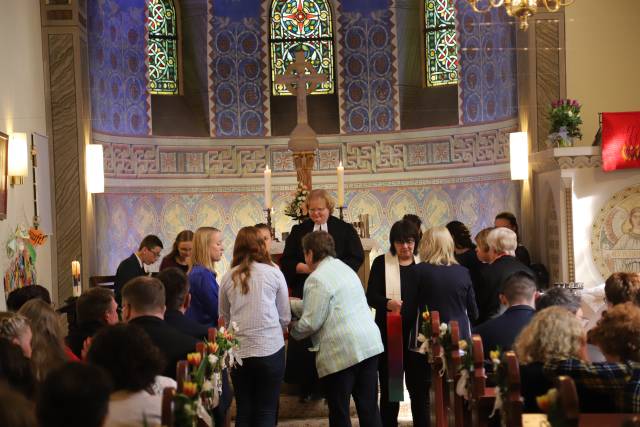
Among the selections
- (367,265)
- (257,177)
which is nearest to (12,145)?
(367,265)

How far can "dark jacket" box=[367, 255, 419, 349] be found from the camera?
6.54 m

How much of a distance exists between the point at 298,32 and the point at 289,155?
187 cm

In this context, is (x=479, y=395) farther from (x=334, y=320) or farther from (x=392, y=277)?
(x=392, y=277)

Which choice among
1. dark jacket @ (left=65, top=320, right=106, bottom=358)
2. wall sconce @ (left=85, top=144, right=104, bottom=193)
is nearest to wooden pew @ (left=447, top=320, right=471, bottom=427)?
dark jacket @ (left=65, top=320, right=106, bottom=358)

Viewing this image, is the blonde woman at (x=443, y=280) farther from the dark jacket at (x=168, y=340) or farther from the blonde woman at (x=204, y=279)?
the dark jacket at (x=168, y=340)

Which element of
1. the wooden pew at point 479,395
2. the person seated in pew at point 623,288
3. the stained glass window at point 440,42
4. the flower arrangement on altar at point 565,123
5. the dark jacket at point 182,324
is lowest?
the wooden pew at point 479,395

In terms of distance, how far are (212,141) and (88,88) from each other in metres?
2.83

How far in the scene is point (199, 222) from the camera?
14438 millimetres

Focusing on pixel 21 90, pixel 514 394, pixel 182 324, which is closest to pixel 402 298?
pixel 182 324

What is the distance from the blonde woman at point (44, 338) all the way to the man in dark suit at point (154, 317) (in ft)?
1.26

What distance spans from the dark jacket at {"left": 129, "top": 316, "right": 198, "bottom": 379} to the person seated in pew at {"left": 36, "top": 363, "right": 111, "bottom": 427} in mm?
2047

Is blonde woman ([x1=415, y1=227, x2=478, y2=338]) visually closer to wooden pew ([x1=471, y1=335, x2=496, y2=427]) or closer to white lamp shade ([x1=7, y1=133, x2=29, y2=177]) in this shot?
wooden pew ([x1=471, y1=335, x2=496, y2=427])

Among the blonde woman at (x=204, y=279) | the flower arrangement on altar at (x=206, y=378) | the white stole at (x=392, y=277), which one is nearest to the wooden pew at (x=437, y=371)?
the white stole at (x=392, y=277)

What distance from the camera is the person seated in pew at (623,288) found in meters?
5.50
